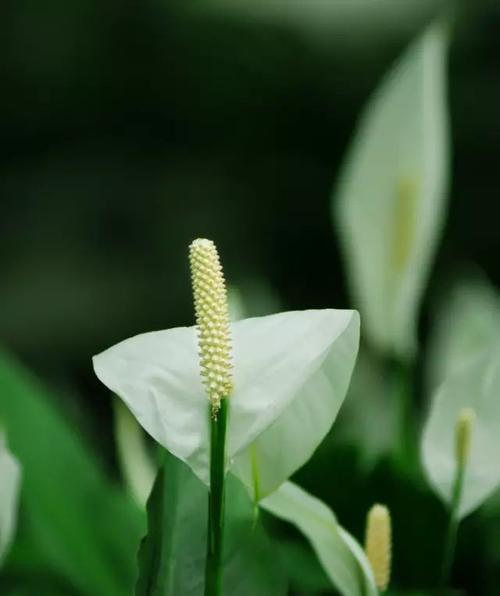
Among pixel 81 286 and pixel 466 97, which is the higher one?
pixel 466 97

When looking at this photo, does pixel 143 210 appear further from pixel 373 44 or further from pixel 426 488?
pixel 426 488

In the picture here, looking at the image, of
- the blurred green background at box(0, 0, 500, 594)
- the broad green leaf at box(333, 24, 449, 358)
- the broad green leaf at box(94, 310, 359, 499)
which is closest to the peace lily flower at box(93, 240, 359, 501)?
the broad green leaf at box(94, 310, 359, 499)

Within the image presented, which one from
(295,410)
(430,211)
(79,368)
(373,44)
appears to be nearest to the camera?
(295,410)

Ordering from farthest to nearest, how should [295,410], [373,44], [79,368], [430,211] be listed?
[373,44], [79,368], [430,211], [295,410]

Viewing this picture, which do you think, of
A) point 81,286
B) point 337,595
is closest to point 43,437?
point 337,595

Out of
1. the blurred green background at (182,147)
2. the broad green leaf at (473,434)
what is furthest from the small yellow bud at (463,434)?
the blurred green background at (182,147)

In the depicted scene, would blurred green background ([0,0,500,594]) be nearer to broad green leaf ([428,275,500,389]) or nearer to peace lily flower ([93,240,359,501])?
broad green leaf ([428,275,500,389])
